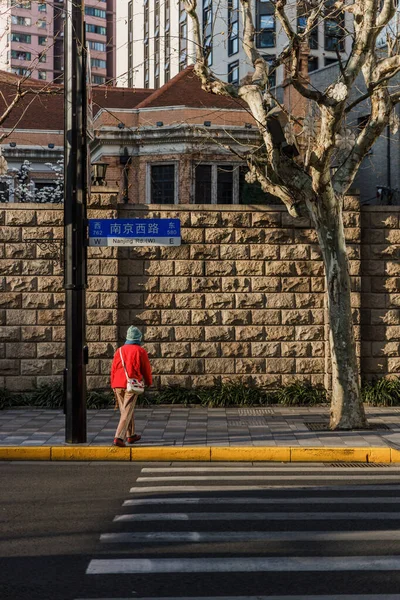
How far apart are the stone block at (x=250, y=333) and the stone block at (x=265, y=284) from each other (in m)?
0.73

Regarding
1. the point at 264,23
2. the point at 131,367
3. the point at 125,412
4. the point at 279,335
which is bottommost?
the point at 125,412

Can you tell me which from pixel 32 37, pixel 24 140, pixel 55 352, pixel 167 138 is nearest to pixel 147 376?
pixel 55 352

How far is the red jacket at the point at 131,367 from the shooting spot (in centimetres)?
1277

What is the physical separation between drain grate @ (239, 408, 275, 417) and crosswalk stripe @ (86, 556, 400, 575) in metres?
9.31

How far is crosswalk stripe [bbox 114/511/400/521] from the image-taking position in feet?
27.1

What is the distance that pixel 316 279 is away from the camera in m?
17.9

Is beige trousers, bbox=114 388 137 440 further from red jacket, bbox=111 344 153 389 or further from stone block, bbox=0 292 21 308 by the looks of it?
stone block, bbox=0 292 21 308

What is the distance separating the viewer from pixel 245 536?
7.54 metres

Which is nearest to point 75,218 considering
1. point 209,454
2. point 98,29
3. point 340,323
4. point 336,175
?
point 209,454

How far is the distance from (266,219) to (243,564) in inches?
459

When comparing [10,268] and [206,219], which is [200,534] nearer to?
[206,219]

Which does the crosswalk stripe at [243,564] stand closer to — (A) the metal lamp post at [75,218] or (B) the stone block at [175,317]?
(A) the metal lamp post at [75,218]

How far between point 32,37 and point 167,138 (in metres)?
96.4

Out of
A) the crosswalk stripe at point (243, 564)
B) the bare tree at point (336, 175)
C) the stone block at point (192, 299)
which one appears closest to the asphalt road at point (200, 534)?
the crosswalk stripe at point (243, 564)
